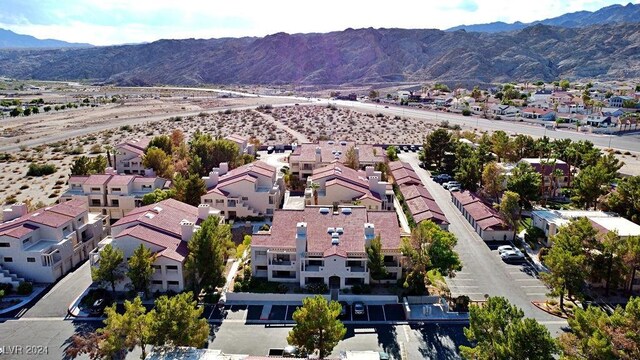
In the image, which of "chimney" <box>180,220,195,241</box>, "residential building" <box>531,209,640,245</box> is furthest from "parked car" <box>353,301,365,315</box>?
"residential building" <box>531,209,640,245</box>

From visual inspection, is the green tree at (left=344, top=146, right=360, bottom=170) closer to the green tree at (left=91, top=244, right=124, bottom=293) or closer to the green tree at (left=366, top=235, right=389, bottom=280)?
the green tree at (left=366, top=235, right=389, bottom=280)

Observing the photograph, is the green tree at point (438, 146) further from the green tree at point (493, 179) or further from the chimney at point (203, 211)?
the chimney at point (203, 211)

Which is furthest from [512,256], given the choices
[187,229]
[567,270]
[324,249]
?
[187,229]

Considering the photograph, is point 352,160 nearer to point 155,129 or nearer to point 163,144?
point 163,144

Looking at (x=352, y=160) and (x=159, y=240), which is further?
(x=352, y=160)

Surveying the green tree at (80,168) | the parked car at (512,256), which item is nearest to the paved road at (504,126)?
the parked car at (512,256)

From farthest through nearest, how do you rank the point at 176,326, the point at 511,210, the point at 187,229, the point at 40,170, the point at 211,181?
the point at 40,170 < the point at 211,181 < the point at 511,210 < the point at 187,229 < the point at 176,326

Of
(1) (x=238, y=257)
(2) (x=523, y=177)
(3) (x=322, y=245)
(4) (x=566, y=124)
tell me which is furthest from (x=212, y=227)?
(4) (x=566, y=124)
